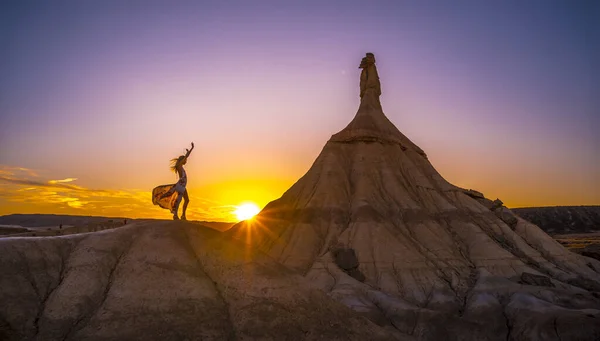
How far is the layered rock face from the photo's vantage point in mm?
40875

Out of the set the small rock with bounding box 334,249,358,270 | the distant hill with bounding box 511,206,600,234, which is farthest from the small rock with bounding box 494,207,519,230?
the distant hill with bounding box 511,206,600,234

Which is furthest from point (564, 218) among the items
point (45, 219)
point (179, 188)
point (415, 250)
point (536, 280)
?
point (45, 219)

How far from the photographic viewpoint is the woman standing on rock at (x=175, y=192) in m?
23.6

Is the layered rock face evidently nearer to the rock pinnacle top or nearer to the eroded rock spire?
the rock pinnacle top

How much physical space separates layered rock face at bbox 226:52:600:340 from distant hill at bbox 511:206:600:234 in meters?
110

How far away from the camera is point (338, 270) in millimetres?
50156

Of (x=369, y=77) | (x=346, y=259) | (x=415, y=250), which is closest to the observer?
(x=346, y=259)

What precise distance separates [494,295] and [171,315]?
1532 inches

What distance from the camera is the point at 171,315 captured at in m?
17.1

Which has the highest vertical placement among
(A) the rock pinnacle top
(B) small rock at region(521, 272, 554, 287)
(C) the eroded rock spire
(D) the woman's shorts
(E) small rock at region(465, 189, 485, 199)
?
(C) the eroded rock spire

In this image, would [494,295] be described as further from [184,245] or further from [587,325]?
[184,245]

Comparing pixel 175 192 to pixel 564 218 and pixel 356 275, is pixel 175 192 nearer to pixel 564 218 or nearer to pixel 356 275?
pixel 356 275

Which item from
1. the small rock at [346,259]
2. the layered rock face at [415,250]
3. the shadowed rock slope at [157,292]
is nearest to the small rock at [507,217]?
the layered rock face at [415,250]

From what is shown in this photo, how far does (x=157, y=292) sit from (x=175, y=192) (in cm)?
699
